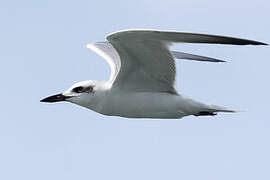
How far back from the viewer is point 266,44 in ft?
32.8

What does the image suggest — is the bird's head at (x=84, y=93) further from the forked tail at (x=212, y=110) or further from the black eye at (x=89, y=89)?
the forked tail at (x=212, y=110)

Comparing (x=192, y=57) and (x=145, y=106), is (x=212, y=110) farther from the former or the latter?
(x=192, y=57)

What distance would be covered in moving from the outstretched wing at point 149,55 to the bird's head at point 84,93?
335mm

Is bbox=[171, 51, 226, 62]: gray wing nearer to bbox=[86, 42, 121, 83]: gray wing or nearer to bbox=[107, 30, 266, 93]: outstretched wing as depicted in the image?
bbox=[86, 42, 121, 83]: gray wing

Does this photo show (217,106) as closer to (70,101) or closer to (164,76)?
(164,76)

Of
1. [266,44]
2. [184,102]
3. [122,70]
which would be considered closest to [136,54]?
[122,70]

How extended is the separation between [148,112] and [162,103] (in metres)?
0.28

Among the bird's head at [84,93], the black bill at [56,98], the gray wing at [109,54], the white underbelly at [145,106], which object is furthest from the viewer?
the gray wing at [109,54]

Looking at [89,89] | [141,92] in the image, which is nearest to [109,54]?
[89,89]

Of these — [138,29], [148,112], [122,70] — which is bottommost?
[148,112]

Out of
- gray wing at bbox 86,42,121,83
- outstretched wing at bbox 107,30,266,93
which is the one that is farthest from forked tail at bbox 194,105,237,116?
gray wing at bbox 86,42,121,83

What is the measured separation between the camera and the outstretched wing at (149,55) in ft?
35.3

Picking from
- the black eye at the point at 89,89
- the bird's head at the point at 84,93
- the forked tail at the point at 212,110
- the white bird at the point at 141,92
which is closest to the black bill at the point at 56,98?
the bird's head at the point at 84,93

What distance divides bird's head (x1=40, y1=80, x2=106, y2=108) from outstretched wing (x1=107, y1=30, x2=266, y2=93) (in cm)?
33
